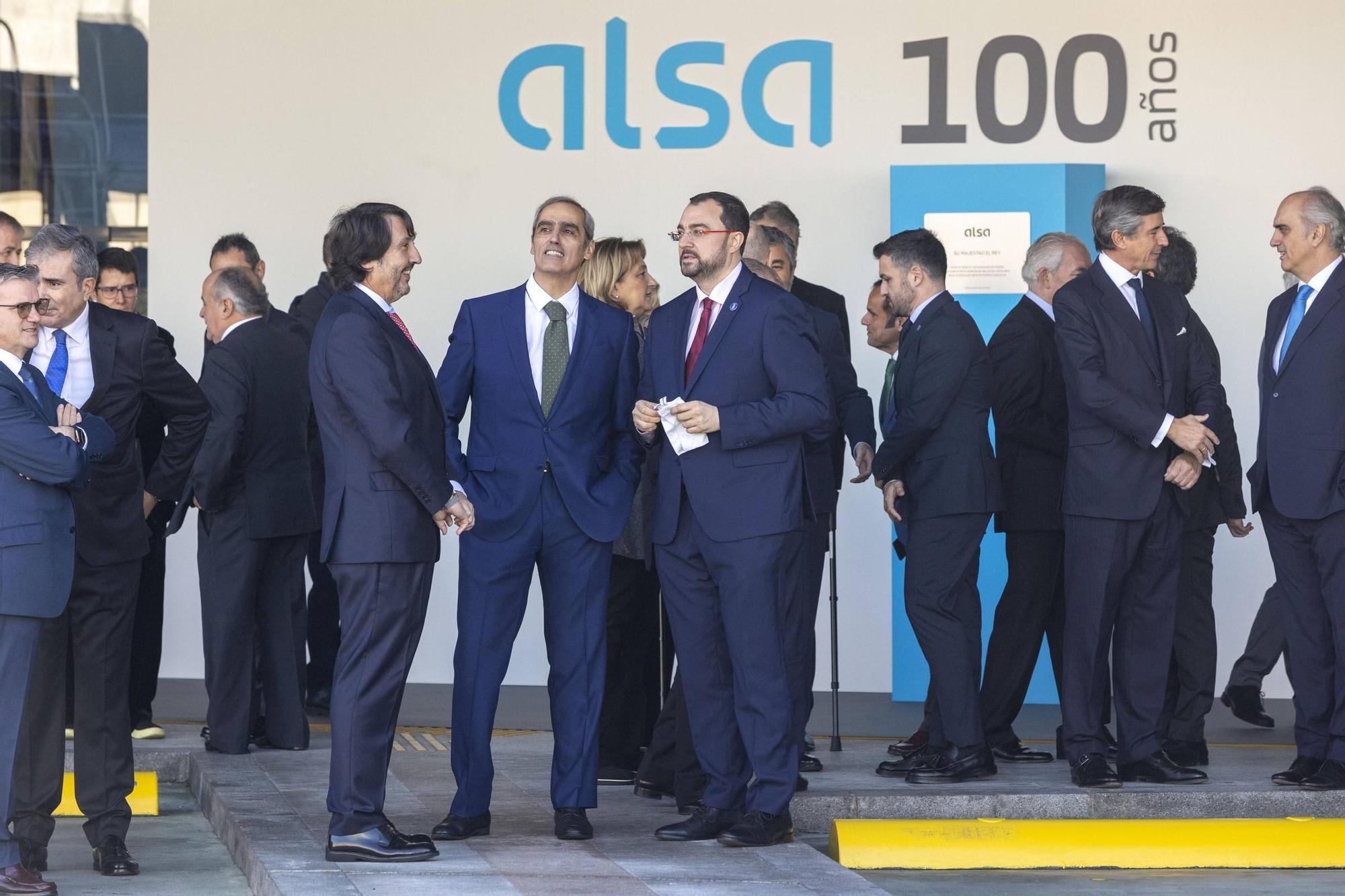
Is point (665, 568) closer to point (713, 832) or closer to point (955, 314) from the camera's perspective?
point (713, 832)

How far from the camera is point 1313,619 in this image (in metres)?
5.61

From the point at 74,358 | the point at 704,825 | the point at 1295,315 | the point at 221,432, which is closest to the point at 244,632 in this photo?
the point at 221,432

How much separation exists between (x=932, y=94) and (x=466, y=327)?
167 inches

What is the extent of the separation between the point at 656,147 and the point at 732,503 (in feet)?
13.7

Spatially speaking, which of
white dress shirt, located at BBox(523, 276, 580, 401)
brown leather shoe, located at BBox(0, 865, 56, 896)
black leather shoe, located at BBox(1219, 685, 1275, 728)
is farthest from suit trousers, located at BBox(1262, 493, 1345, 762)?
brown leather shoe, located at BBox(0, 865, 56, 896)

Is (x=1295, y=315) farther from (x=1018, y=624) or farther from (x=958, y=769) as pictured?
(x=958, y=769)

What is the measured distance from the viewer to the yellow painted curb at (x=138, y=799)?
5648mm

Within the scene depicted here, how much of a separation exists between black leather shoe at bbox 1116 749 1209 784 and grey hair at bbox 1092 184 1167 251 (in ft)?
5.41

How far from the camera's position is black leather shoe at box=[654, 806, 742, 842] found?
481cm

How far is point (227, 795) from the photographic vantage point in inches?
213

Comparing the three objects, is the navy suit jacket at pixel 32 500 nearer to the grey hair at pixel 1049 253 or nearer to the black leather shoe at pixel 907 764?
the black leather shoe at pixel 907 764

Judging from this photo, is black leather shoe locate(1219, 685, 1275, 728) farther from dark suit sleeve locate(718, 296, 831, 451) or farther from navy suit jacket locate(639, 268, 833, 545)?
dark suit sleeve locate(718, 296, 831, 451)

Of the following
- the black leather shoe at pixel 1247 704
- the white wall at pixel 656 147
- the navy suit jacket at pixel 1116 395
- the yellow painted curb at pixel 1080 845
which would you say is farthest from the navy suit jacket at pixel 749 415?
the white wall at pixel 656 147

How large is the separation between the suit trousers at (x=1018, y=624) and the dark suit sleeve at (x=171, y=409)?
2756 mm
